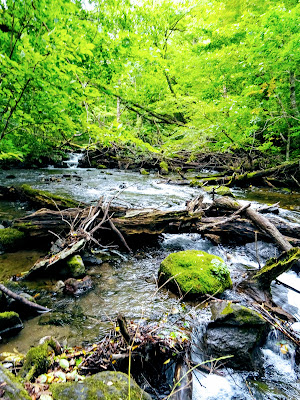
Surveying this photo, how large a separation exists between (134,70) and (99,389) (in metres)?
7.92

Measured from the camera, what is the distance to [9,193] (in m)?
8.30

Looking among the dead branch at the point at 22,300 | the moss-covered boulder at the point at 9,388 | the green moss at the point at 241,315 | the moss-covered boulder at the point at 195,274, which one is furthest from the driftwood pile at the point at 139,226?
the moss-covered boulder at the point at 9,388

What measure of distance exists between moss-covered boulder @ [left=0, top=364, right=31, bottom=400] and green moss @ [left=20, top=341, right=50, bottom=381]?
38 cm

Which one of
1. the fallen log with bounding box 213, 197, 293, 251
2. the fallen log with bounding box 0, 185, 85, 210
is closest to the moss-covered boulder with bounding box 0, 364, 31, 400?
the fallen log with bounding box 0, 185, 85, 210

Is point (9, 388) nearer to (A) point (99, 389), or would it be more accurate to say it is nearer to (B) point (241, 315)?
(A) point (99, 389)

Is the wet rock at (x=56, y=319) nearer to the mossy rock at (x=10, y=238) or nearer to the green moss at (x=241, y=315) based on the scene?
the green moss at (x=241, y=315)

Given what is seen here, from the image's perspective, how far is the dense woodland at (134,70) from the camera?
3.54 metres

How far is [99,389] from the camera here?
155 cm

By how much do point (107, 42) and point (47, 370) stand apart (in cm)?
630

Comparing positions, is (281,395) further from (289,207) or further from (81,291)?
(289,207)

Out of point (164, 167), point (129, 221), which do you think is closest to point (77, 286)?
point (129, 221)

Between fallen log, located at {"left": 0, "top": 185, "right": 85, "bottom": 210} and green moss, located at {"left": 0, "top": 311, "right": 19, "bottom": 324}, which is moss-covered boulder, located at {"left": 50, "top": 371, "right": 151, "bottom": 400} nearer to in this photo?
green moss, located at {"left": 0, "top": 311, "right": 19, "bottom": 324}

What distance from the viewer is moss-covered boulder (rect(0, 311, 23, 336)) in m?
2.53

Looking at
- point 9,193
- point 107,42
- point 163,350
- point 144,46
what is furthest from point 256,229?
point 9,193
